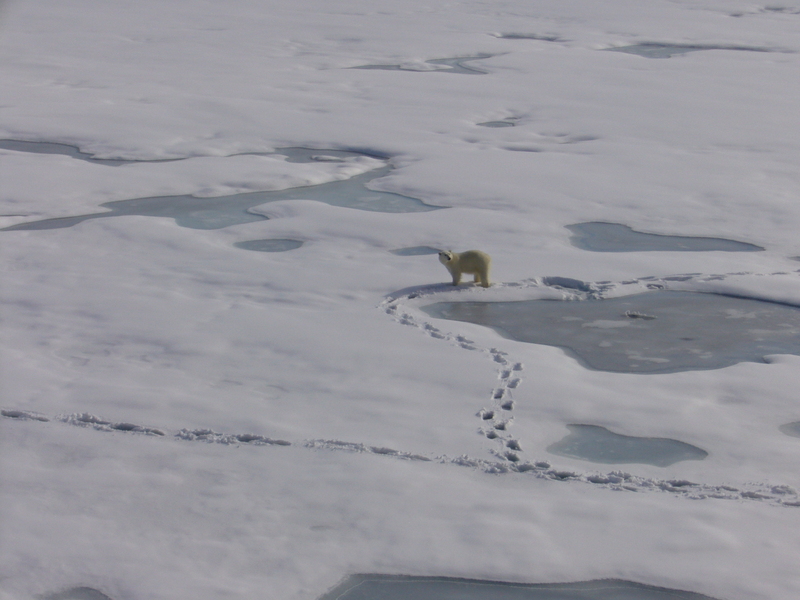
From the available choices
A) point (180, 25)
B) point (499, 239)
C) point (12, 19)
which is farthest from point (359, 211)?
point (12, 19)

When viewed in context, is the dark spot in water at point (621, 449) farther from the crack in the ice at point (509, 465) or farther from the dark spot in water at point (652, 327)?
the dark spot in water at point (652, 327)

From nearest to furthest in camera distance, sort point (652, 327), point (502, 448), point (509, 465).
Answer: point (509, 465)
point (502, 448)
point (652, 327)

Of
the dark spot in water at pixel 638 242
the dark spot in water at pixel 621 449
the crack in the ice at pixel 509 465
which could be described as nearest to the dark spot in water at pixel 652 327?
the dark spot in water at pixel 621 449

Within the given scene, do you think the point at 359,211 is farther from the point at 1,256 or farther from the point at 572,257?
the point at 1,256

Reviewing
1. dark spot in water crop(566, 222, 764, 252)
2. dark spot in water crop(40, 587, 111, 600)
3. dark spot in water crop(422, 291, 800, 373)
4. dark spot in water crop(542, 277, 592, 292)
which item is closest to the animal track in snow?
dark spot in water crop(422, 291, 800, 373)

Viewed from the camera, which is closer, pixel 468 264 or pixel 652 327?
pixel 652 327

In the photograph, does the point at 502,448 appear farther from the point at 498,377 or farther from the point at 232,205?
the point at 232,205

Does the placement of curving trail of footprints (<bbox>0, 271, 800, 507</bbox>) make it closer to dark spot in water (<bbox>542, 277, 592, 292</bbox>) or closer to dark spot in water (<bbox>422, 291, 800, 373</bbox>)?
dark spot in water (<bbox>422, 291, 800, 373</bbox>)

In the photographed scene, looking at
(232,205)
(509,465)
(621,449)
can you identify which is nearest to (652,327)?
(621,449)
